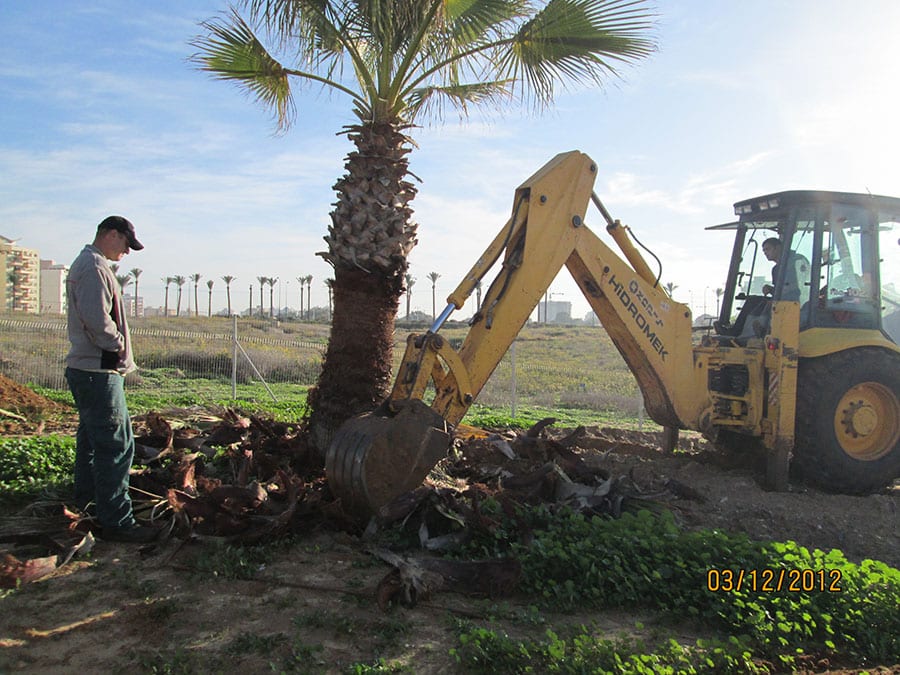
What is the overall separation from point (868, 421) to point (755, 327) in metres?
1.50

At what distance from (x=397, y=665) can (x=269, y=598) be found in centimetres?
106

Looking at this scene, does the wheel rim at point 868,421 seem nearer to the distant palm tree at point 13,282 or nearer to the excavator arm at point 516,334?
the excavator arm at point 516,334

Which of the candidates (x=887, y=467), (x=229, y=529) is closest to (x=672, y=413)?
(x=887, y=467)

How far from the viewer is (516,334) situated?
5957 millimetres

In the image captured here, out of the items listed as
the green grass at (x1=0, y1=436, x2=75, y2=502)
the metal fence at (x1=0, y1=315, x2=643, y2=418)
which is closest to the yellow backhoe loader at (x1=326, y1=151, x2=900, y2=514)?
the green grass at (x1=0, y1=436, x2=75, y2=502)

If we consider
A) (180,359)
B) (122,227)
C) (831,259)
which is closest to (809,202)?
(831,259)

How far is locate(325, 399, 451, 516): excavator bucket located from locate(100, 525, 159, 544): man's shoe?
127cm

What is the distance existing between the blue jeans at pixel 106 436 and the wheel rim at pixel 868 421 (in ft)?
22.2

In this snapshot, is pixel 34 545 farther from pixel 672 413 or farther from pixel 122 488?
pixel 672 413

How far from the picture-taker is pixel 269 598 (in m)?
3.98

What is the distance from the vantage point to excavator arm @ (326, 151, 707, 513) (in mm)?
4941

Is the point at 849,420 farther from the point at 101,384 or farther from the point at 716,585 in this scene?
the point at 101,384

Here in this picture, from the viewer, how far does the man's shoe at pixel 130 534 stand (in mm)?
4809
